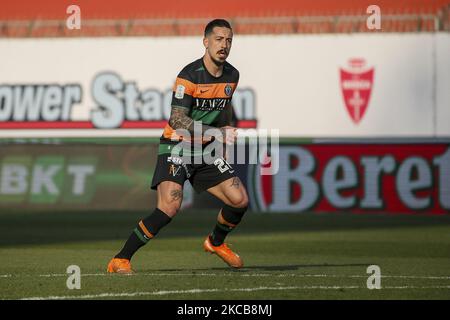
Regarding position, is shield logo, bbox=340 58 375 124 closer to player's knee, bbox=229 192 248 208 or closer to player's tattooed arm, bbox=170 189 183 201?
player's knee, bbox=229 192 248 208

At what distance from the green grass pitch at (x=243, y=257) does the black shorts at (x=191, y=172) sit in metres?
0.95

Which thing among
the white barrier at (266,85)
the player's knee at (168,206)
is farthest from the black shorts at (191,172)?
the white barrier at (266,85)

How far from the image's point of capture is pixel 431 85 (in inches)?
1423

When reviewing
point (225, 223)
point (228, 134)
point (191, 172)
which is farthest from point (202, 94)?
point (225, 223)

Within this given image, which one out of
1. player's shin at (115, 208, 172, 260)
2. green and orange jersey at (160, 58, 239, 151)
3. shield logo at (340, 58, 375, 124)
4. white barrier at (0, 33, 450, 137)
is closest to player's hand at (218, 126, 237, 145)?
green and orange jersey at (160, 58, 239, 151)

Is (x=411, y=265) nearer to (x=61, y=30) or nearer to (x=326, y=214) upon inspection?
(x=326, y=214)

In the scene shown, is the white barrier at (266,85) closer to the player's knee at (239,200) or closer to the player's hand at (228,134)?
the player's knee at (239,200)

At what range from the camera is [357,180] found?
79.7ft

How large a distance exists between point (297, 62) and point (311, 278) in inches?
1019

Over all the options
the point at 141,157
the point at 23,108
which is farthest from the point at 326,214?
the point at 23,108

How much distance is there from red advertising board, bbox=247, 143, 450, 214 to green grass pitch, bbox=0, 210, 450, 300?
593mm

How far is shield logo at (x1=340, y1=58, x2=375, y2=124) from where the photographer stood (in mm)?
35656

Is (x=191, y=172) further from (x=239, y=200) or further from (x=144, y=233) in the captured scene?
(x=144, y=233)

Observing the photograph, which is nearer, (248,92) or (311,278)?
(311,278)
